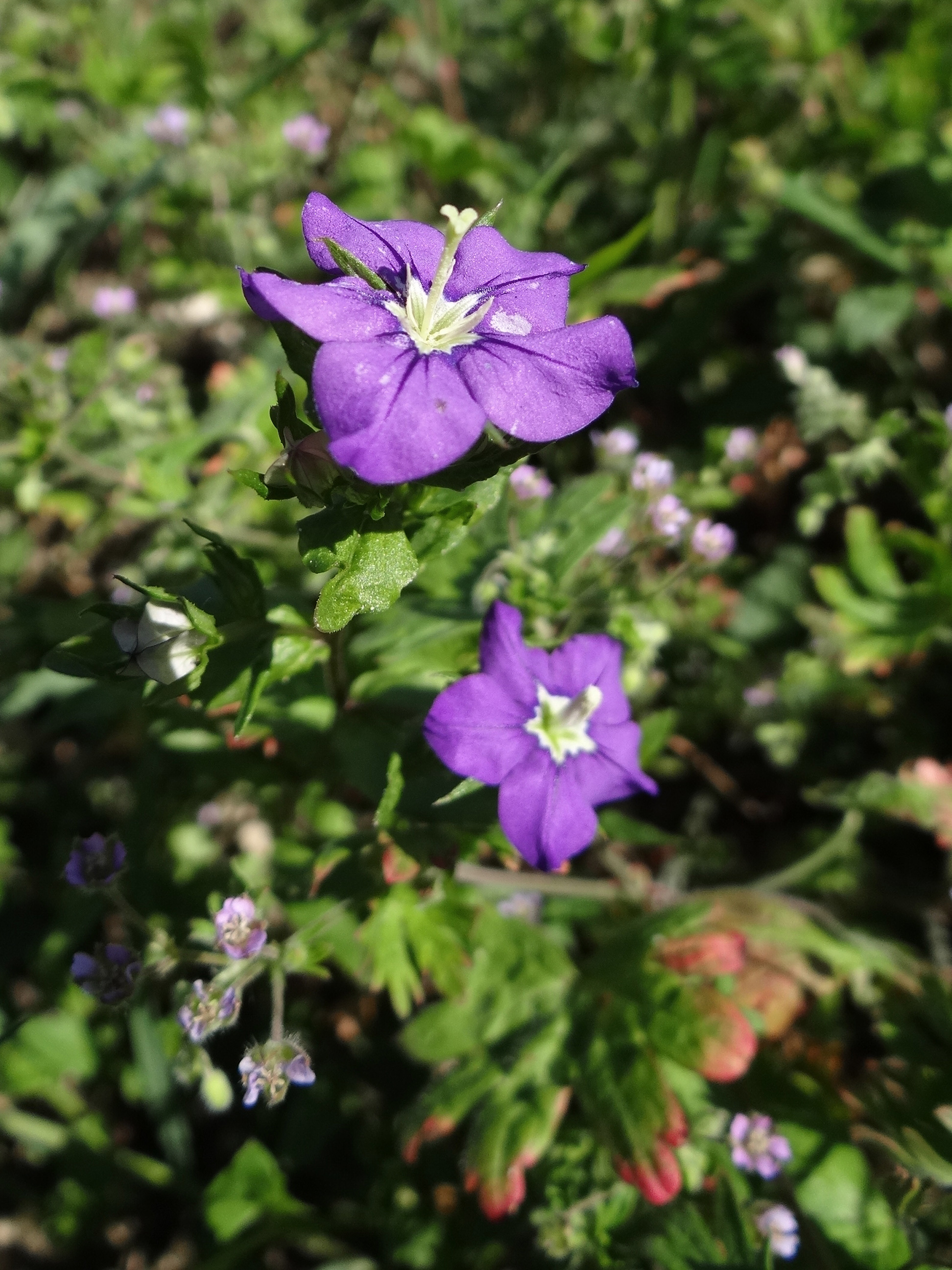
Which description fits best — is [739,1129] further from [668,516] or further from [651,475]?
[651,475]

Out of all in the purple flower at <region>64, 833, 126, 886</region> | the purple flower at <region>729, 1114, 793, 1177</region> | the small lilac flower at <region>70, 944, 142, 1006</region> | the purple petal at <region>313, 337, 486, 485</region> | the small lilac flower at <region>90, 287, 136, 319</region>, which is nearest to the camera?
the purple petal at <region>313, 337, 486, 485</region>

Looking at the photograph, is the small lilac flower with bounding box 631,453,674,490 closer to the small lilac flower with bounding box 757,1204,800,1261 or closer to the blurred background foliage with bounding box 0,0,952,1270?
the blurred background foliage with bounding box 0,0,952,1270

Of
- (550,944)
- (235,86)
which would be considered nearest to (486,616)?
(550,944)

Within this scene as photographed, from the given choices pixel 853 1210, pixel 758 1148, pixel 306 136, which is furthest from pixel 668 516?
pixel 306 136

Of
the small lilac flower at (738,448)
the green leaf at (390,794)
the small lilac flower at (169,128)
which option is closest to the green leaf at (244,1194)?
the green leaf at (390,794)

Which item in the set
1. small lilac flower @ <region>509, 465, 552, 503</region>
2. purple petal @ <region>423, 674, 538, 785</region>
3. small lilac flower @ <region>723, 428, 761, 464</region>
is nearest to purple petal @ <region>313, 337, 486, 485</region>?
purple petal @ <region>423, 674, 538, 785</region>

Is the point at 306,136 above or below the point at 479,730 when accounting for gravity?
above
